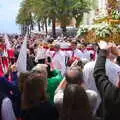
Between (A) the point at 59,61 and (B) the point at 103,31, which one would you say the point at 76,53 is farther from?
(B) the point at 103,31

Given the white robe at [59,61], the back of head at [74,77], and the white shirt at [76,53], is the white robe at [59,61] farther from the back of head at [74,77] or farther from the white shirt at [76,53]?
the back of head at [74,77]

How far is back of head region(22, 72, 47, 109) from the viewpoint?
17.4 feet

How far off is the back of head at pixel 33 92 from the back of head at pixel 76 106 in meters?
0.39

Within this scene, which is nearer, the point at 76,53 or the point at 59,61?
the point at 59,61

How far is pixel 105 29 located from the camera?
945cm

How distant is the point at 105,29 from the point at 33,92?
4395mm

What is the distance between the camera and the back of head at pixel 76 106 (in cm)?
491

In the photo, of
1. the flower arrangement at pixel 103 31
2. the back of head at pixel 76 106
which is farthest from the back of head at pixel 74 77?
the flower arrangement at pixel 103 31

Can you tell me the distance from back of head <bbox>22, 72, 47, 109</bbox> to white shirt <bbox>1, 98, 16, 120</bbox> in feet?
1.10

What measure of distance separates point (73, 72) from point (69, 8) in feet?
165

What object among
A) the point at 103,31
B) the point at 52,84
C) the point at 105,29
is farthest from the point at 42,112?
the point at 105,29

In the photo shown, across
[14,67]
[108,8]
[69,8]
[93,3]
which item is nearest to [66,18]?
[69,8]

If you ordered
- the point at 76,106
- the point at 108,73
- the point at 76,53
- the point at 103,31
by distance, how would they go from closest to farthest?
the point at 76,106 < the point at 108,73 < the point at 103,31 < the point at 76,53

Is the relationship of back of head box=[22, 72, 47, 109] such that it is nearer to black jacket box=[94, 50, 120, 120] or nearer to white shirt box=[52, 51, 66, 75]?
black jacket box=[94, 50, 120, 120]
